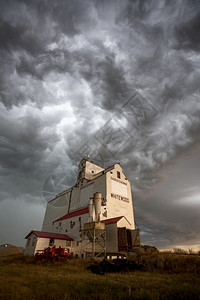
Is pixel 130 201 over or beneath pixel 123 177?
beneath

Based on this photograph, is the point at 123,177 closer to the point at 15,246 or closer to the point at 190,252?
the point at 190,252

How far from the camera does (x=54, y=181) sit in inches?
1757

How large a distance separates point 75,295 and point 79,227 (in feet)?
89.0

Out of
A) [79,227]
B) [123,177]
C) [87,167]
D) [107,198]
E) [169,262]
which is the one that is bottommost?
[169,262]

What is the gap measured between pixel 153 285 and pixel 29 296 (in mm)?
5787

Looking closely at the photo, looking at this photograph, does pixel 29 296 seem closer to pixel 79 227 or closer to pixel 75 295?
pixel 75 295

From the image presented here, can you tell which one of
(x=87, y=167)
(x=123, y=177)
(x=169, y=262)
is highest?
(x=87, y=167)

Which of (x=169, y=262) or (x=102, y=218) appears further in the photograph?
(x=102, y=218)

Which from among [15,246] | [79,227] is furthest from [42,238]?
[15,246]

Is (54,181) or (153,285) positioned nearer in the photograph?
(153,285)

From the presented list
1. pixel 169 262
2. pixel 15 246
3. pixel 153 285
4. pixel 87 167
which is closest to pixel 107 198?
pixel 87 167

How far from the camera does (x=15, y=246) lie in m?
47.5

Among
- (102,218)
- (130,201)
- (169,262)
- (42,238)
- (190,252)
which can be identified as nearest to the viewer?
(169,262)

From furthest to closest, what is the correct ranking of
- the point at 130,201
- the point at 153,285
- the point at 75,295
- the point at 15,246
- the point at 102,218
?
the point at 15,246 < the point at 130,201 < the point at 102,218 < the point at 153,285 < the point at 75,295
